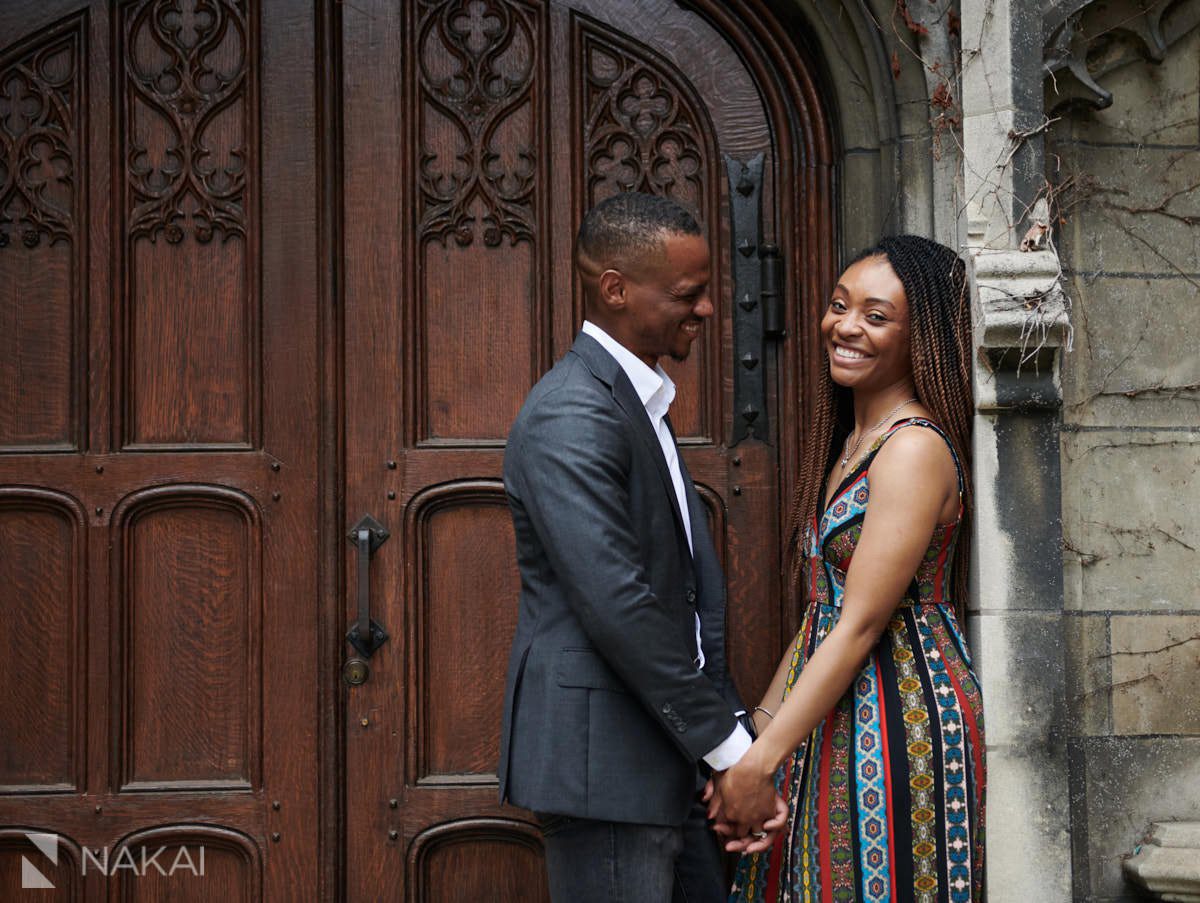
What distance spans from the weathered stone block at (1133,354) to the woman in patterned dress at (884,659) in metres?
0.36

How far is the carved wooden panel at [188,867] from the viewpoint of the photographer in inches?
124

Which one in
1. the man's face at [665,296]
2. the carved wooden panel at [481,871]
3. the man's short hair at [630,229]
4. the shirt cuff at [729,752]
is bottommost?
the carved wooden panel at [481,871]

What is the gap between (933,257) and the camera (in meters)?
2.70

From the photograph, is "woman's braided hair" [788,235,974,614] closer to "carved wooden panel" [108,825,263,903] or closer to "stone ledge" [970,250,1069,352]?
"stone ledge" [970,250,1069,352]

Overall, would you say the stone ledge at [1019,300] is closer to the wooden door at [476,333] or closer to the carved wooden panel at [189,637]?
the wooden door at [476,333]

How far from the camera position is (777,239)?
3.22 metres

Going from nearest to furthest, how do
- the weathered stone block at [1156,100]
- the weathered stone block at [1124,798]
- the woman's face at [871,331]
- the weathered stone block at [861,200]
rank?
the woman's face at [871,331] < the weathered stone block at [1124,798] < the weathered stone block at [1156,100] < the weathered stone block at [861,200]

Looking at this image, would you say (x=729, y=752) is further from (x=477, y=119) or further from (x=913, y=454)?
(x=477, y=119)

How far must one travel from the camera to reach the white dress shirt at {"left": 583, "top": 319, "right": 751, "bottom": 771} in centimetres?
237

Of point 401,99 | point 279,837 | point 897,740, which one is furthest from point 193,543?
point 897,740

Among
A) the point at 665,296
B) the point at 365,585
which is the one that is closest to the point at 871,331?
the point at 665,296

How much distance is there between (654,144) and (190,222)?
1.18 meters

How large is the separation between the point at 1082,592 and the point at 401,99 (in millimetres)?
1999

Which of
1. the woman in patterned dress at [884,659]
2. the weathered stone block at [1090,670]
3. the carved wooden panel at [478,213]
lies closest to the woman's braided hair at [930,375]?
the woman in patterned dress at [884,659]
